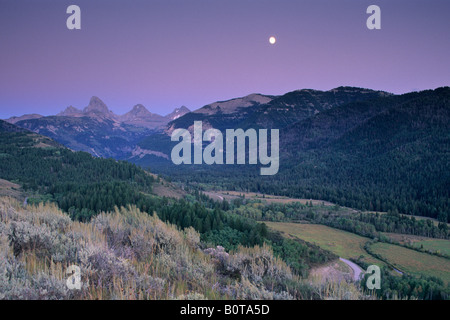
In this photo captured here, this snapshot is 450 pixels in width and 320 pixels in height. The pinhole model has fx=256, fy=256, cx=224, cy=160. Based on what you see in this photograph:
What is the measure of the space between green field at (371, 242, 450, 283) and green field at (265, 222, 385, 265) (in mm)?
3651

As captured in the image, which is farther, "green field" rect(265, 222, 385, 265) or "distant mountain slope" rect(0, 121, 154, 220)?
"distant mountain slope" rect(0, 121, 154, 220)

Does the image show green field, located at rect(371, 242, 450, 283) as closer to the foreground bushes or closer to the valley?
the valley

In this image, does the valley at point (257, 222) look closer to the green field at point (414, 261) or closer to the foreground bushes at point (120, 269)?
the foreground bushes at point (120, 269)

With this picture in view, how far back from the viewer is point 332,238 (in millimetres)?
70125

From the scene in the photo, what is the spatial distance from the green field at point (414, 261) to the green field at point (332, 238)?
365 centimetres

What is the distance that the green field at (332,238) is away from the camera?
5794 cm

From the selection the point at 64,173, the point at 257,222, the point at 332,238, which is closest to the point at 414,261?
the point at 332,238

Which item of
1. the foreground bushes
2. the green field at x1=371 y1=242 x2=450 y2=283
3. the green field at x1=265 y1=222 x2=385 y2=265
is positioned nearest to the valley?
the foreground bushes

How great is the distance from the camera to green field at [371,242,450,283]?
159 feet

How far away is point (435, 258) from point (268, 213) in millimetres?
47121

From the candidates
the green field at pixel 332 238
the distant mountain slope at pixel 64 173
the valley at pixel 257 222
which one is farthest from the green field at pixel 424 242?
the distant mountain slope at pixel 64 173

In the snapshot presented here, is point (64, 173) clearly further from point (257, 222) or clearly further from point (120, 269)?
point (120, 269)

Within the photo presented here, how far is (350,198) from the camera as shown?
124375mm
